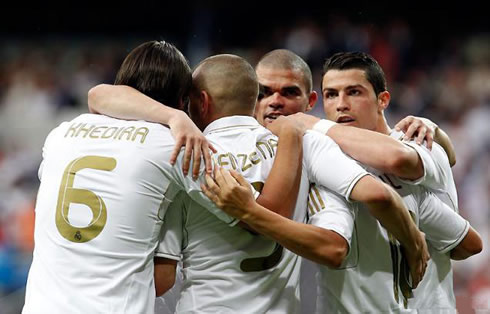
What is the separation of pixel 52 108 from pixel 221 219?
24.1 feet

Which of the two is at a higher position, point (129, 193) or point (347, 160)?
point (347, 160)

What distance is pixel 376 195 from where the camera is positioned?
257cm

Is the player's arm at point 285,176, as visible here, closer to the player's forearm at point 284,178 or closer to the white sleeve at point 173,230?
the player's forearm at point 284,178

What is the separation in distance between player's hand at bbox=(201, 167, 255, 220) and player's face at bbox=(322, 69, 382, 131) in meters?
1.08

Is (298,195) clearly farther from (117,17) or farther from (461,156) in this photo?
(117,17)

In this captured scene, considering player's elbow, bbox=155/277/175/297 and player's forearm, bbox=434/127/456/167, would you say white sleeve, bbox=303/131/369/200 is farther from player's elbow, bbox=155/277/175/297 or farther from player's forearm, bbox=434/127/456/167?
player's forearm, bbox=434/127/456/167

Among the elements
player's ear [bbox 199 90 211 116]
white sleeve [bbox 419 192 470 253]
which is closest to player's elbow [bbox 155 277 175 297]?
player's ear [bbox 199 90 211 116]

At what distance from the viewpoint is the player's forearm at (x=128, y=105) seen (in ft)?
8.63

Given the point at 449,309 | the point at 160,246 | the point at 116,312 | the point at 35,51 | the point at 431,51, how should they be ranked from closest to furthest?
the point at 116,312 → the point at 160,246 → the point at 449,309 → the point at 431,51 → the point at 35,51

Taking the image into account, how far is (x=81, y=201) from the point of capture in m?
2.56

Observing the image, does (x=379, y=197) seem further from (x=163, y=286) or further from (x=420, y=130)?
(x=163, y=286)

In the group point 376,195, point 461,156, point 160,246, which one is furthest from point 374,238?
point 461,156

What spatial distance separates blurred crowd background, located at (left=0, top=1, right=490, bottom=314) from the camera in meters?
7.77

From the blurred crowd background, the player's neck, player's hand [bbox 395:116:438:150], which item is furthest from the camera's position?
the blurred crowd background
